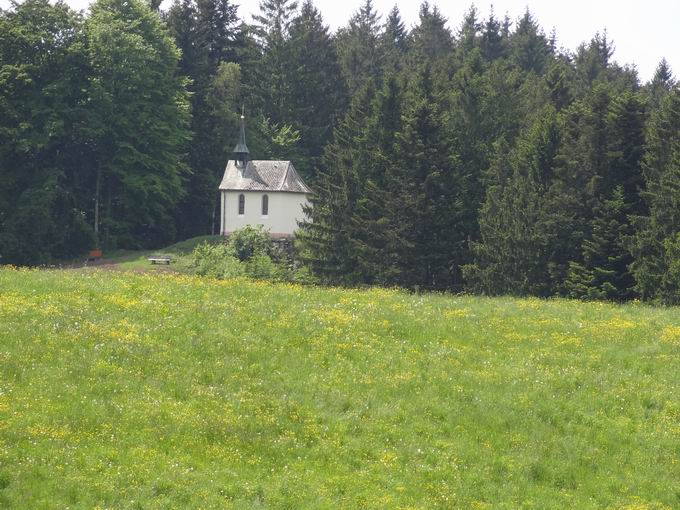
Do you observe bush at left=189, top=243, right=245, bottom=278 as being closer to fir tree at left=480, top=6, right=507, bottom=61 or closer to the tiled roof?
the tiled roof

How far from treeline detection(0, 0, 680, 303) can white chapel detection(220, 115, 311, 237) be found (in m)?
3.92

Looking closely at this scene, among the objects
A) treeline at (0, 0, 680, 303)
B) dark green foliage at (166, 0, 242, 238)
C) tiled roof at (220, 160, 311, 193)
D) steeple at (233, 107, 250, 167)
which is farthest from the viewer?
dark green foliage at (166, 0, 242, 238)

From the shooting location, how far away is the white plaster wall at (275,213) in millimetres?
78938

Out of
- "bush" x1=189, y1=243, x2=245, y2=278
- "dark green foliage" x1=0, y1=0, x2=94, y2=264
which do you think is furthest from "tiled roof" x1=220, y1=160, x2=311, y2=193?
"dark green foliage" x1=0, y1=0, x2=94, y2=264

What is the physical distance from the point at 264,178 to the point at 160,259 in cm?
1345

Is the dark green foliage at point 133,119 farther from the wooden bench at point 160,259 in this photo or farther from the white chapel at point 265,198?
the wooden bench at point 160,259

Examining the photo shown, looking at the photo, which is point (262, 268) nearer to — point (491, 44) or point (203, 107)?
point (203, 107)

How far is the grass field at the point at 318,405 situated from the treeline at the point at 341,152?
23760 mm

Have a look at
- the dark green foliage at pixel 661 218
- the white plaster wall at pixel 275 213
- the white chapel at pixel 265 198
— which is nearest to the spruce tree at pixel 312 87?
the white chapel at pixel 265 198

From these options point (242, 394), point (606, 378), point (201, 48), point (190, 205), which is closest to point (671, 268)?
point (606, 378)

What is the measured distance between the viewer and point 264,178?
263 feet

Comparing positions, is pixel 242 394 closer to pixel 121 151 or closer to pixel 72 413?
pixel 72 413

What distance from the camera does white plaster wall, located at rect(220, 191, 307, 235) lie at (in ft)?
259

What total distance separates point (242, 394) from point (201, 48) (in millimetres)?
80314
